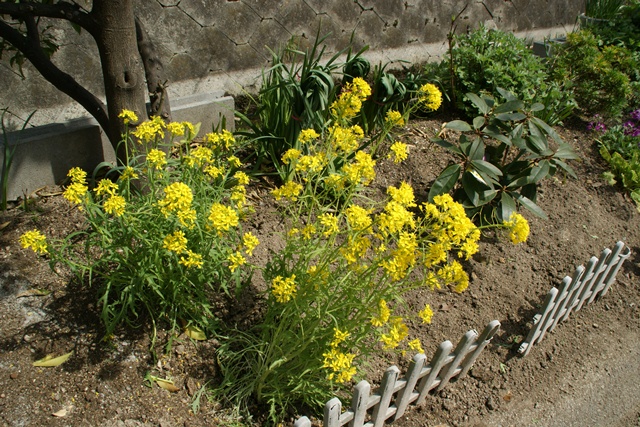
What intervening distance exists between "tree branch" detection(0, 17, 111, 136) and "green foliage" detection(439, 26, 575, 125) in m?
2.60

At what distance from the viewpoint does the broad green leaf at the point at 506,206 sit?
2992mm

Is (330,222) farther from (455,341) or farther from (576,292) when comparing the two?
(576,292)

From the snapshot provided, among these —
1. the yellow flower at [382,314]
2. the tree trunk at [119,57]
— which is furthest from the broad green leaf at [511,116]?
the tree trunk at [119,57]

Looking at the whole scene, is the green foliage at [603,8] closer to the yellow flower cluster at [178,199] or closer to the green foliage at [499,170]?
the green foliage at [499,170]

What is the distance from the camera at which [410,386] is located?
6.82 feet

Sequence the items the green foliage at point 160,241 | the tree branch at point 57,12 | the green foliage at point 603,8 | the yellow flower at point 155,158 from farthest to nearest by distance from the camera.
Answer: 1. the green foliage at point 603,8
2. the tree branch at point 57,12
3. the yellow flower at point 155,158
4. the green foliage at point 160,241

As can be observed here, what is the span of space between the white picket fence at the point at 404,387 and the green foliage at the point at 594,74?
2.94 meters

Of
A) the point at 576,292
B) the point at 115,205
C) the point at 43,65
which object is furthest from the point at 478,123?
the point at 43,65

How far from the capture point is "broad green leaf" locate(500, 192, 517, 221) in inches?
118

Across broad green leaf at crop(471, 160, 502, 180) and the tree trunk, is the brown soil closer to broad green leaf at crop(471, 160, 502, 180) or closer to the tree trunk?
broad green leaf at crop(471, 160, 502, 180)

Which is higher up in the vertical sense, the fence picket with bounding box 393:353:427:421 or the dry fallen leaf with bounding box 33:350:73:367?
the dry fallen leaf with bounding box 33:350:73:367

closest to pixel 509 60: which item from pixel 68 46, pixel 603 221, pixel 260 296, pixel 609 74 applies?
pixel 609 74

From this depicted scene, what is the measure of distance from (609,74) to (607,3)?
245 centimetres

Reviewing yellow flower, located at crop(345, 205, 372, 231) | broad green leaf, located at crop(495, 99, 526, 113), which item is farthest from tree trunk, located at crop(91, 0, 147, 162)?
broad green leaf, located at crop(495, 99, 526, 113)
